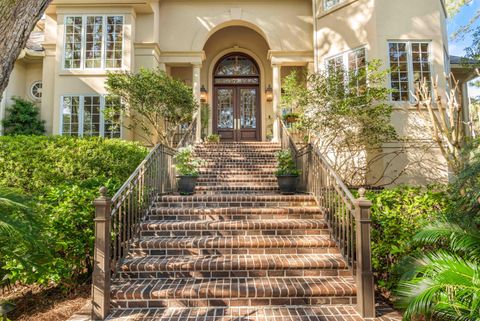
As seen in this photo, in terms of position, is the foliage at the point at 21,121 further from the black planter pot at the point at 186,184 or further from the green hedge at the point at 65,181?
the black planter pot at the point at 186,184

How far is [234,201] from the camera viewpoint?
19.3 ft

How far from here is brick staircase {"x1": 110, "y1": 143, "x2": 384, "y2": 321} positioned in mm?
3561

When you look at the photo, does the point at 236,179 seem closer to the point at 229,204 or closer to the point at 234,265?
the point at 229,204

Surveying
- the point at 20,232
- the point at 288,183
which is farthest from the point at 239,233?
the point at 20,232

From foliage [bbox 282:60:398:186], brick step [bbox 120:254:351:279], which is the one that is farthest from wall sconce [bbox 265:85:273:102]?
brick step [bbox 120:254:351:279]

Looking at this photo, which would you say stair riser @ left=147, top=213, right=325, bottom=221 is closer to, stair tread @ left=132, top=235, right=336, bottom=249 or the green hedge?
stair tread @ left=132, top=235, right=336, bottom=249

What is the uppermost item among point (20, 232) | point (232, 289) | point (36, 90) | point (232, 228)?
point (36, 90)

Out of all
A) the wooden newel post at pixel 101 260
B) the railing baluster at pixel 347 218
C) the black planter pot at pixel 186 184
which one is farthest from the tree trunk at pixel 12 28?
the black planter pot at pixel 186 184

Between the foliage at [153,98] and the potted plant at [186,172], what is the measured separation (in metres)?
2.69

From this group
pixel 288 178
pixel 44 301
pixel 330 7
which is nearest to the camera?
pixel 44 301

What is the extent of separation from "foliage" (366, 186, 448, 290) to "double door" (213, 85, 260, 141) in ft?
27.8

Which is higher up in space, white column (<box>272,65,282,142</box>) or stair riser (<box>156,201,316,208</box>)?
white column (<box>272,65,282,142</box>)

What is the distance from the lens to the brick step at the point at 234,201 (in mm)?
5797

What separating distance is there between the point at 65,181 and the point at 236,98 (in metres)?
8.57
